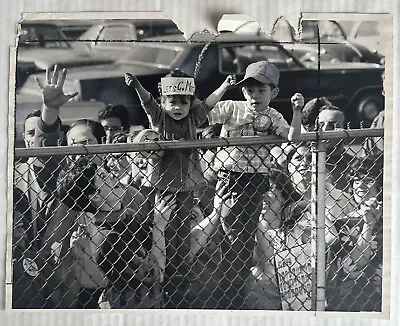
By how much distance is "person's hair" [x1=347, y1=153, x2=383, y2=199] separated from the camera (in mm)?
1762

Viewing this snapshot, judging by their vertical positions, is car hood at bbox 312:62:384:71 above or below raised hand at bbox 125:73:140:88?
above

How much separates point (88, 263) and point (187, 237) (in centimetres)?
25

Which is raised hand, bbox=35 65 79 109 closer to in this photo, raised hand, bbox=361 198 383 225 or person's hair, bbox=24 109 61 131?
person's hair, bbox=24 109 61 131

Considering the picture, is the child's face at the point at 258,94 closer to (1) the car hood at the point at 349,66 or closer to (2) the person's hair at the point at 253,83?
(2) the person's hair at the point at 253,83

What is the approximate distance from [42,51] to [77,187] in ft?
1.16

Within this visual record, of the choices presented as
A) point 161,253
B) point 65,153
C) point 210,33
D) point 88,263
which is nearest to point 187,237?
point 161,253

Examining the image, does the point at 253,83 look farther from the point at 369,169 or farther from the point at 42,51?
the point at 42,51

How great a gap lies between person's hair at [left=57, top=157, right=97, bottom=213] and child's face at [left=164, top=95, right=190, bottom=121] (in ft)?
0.77

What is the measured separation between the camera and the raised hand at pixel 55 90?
175 cm

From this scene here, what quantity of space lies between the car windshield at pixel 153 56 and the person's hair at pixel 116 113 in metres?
0.12

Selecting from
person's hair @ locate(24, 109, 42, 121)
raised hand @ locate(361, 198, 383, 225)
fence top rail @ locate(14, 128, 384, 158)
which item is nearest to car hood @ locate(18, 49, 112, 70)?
person's hair @ locate(24, 109, 42, 121)

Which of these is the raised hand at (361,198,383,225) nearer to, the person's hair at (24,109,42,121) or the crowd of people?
the crowd of people

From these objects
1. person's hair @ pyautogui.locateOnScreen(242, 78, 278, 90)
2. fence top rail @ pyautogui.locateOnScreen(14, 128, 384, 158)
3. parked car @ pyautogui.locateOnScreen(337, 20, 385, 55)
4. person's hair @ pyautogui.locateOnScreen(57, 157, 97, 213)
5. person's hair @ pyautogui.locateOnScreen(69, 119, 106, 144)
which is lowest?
person's hair @ pyautogui.locateOnScreen(57, 157, 97, 213)

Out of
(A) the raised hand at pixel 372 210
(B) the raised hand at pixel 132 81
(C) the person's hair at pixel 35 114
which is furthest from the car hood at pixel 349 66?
(C) the person's hair at pixel 35 114
